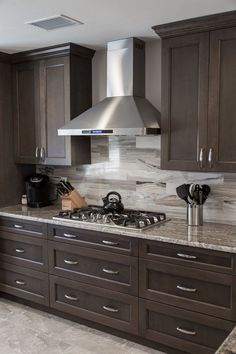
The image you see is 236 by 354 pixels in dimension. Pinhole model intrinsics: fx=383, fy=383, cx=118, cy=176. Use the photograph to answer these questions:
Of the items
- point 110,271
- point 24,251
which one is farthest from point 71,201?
point 110,271

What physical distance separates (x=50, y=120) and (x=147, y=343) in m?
2.19

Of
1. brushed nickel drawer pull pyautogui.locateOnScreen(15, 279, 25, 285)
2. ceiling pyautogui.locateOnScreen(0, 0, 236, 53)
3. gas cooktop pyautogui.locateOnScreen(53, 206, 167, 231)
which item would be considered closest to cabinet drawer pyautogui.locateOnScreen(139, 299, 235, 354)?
gas cooktop pyautogui.locateOnScreen(53, 206, 167, 231)

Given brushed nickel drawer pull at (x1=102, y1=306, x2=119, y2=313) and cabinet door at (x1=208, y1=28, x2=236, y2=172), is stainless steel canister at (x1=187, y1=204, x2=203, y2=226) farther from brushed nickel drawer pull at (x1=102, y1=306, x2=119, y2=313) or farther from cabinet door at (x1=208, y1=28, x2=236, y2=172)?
brushed nickel drawer pull at (x1=102, y1=306, x2=119, y2=313)

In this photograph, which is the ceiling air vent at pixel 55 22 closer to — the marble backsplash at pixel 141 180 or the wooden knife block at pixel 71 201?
the marble backsplash at pixel 141 180

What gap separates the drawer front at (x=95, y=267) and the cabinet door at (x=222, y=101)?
3.30 ft

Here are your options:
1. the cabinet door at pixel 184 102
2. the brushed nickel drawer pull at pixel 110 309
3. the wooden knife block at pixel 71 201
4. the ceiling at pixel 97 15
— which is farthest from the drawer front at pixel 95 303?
the ceiling at pixel 97 15

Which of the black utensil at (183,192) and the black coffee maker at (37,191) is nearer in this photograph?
the black utensil at (183,192)

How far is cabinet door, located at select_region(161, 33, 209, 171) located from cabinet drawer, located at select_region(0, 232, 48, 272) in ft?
4.51

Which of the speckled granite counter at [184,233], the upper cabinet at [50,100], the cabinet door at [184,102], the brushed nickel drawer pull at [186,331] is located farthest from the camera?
the upper cabinet at [50,100]

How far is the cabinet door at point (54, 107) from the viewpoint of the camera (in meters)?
3.60

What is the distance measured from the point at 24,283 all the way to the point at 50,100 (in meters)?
1.77

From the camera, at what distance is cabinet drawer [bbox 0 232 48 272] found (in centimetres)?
348

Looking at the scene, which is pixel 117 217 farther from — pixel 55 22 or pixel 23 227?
pixel 55 22

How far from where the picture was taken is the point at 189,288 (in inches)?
106
